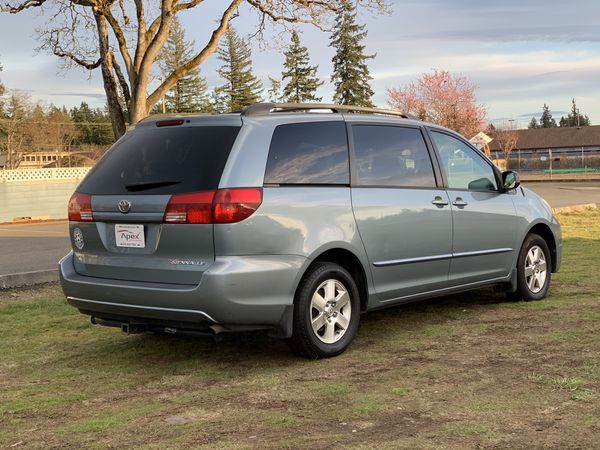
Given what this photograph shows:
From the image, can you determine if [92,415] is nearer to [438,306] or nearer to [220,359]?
Result: [220,359]

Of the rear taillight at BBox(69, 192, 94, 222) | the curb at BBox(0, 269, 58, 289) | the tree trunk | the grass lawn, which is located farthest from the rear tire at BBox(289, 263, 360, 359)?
the tree trunk

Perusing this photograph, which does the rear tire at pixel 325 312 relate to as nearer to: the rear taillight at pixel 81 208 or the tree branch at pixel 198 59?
the rear taillight at pixel 81 208

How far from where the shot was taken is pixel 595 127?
291 feet

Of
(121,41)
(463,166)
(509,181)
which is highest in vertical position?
(121,41)

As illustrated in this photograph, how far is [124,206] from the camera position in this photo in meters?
4.95

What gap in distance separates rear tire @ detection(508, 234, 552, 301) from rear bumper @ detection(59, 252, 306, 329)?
3.02 meters

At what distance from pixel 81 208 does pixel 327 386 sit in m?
2.22

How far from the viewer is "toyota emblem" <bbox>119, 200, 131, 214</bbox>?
4.93 metres

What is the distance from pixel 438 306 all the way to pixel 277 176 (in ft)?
9.41

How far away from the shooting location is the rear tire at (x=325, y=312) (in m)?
5.00

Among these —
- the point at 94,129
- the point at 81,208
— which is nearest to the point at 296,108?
the point at 81,208

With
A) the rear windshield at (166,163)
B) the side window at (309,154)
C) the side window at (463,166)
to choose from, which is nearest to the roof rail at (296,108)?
the side window at (309,154)

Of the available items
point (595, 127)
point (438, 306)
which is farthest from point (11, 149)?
point (438, 306)

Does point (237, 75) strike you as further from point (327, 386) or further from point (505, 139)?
point (327, 386)
